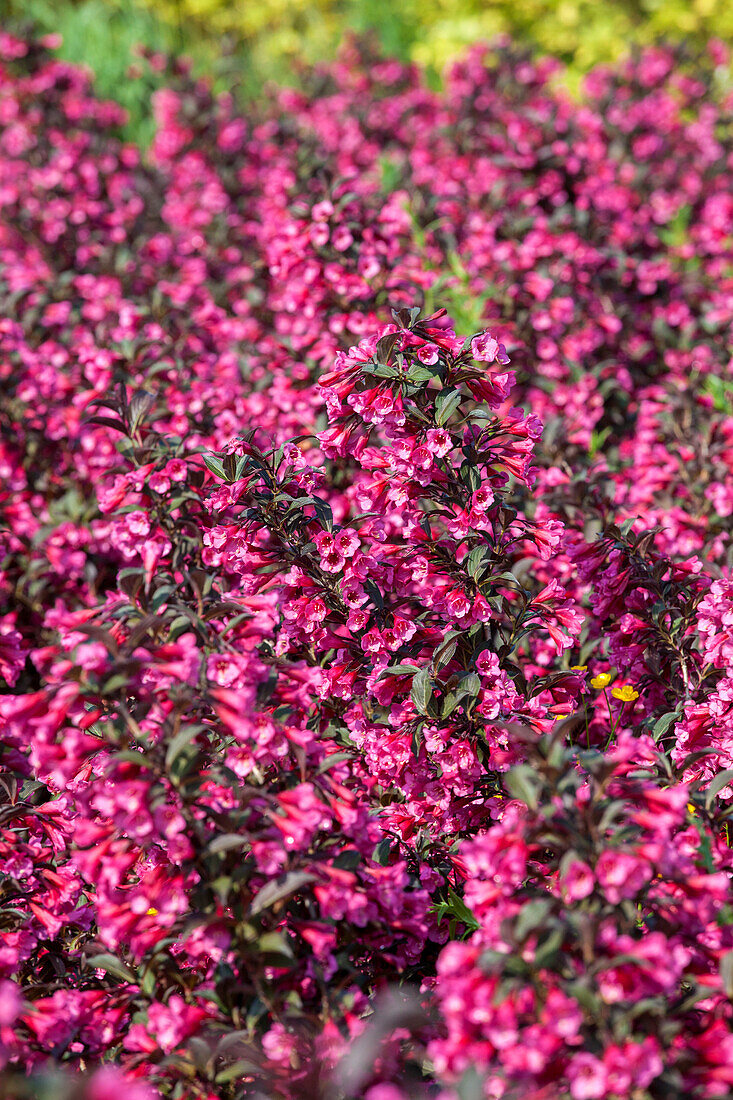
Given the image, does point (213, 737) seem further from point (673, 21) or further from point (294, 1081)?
point (673, 21)

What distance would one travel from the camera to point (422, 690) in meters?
2.42

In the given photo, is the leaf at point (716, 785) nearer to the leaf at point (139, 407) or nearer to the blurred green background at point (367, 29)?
the leaf at point (139, 407)

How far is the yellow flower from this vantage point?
9.40ft

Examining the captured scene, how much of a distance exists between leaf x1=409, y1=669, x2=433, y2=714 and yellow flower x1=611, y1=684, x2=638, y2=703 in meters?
0.75

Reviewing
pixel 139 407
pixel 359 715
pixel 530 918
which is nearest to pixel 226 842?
pixel 530 918

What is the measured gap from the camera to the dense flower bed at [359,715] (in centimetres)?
186

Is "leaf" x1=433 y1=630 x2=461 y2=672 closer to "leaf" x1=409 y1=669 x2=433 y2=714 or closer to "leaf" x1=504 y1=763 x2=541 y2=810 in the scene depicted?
"leaf" x1=409 y1=669 x2=433 y2=714

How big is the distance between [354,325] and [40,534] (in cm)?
154

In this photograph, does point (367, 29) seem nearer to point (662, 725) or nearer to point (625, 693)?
point (625, 693)

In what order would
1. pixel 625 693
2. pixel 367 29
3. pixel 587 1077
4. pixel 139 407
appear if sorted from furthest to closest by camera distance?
pixel 367 29 < pixel 139 407 < pixel 625 693 < pixel 587 1077

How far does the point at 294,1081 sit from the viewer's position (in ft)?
6.26

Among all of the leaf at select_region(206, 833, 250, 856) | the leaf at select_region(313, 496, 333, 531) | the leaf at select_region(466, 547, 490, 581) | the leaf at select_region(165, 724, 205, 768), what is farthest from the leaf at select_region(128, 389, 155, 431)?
the leaf at select_region(206, 833, 250, 856)

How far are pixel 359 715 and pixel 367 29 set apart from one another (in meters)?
9.64

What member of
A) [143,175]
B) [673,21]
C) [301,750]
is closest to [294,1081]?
[301,750]
